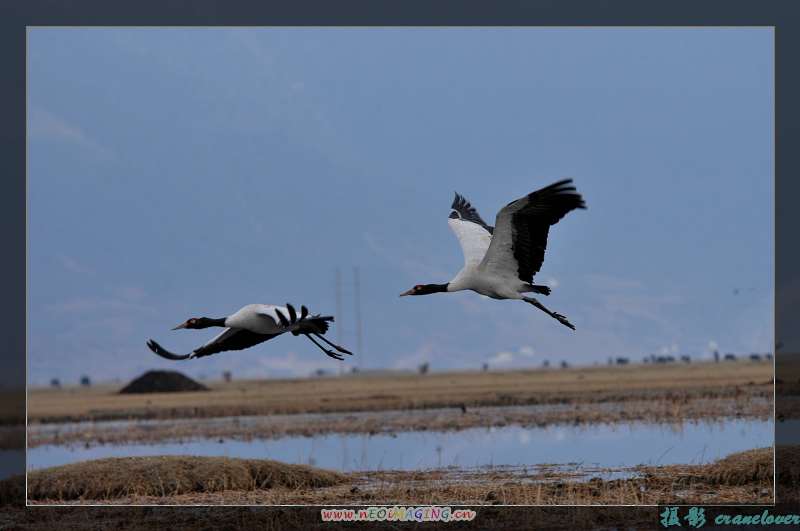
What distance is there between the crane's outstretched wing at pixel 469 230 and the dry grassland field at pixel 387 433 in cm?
291

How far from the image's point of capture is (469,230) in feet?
50.6

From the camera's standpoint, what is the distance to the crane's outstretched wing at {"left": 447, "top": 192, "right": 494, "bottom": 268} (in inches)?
576

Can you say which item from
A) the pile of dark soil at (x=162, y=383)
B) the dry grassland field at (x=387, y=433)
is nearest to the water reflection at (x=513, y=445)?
the dry grassland field at (x=387, y=433)

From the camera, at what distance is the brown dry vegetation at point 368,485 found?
13.3 metres

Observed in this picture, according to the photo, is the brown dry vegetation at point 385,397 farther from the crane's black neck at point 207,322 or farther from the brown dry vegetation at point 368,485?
the crane's black neck at point 207,322

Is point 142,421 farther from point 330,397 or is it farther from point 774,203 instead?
point 774,203

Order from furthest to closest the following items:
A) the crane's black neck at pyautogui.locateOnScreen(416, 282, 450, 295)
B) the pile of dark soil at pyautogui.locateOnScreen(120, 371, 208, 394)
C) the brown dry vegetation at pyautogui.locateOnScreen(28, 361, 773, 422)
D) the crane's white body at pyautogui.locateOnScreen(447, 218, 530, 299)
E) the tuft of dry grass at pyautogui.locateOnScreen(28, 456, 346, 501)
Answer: the pile of dark soil at pyautogui.locateOnScreen(120, 371, 208, 394) < the brown dry vegetation at pyautogui.locateOnScreen(28, 361, 773, 422) < the tuft of dry grass at pyautogui.locateOnScreen(28, 456, 346, 501) < the crane's black neck at pyautogui.locateOnScreen(416, 282, 450, 295) < the crane's white body at pyautogui.locateOnScreen(447, 218, 530, 299)

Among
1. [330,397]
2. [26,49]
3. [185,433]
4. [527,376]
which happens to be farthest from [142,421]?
[527,376]

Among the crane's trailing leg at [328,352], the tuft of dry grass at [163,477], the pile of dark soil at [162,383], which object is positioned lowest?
the pile of dark soil at [162,383]

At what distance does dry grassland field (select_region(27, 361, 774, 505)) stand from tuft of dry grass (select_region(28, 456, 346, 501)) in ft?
0.05

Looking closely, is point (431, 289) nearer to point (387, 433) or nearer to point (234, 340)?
point (234, 340)

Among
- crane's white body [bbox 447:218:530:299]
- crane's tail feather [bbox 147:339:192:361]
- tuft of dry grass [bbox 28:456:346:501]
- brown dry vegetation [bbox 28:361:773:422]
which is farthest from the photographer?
brown dry vegetation [bbox 28:361:773:422]

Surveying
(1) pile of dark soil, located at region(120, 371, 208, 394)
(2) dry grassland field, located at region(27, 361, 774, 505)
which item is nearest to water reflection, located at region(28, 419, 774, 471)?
(2) dry grassland field, located at region(27, 361, 774, 505)

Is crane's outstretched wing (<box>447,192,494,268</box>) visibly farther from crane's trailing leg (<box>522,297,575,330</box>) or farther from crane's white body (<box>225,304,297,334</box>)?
crane's white body (<box>225,304,297,334</box>)
